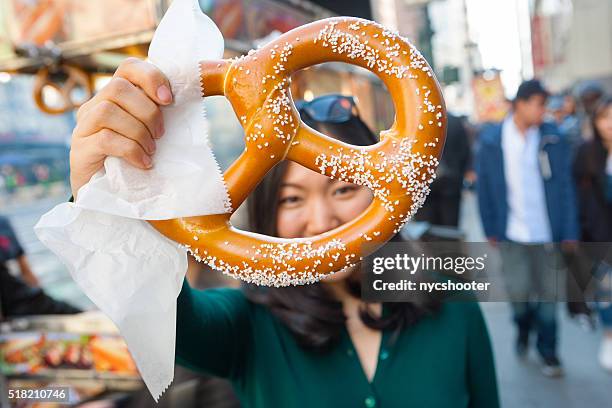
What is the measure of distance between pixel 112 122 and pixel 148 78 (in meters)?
0.08

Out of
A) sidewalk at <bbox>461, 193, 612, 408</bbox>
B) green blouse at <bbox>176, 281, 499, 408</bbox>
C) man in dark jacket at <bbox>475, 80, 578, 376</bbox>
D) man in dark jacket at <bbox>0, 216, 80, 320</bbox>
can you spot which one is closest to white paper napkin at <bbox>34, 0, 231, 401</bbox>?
green blouse at <bbox>176, 281, 499, 408</bbox>

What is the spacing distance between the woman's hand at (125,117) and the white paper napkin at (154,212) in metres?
0.02

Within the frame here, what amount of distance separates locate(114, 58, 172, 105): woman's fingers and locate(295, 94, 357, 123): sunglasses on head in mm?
432

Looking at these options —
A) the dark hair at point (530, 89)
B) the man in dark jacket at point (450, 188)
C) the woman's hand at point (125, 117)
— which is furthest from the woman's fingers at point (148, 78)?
the man in dark jacket at point (450, 188)

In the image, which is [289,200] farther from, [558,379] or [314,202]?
[558,379]

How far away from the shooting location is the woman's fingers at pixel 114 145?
2.34 ft

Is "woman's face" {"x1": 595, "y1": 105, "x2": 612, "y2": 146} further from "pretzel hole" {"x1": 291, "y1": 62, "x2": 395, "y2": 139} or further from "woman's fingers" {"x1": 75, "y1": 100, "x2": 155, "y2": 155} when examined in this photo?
"woman's fingers" {"x1": 75, "y1": 100, "x2": 155, "y2": 155}

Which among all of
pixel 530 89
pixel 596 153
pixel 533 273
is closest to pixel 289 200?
pixel 533 273

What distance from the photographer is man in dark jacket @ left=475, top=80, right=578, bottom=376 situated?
251cm

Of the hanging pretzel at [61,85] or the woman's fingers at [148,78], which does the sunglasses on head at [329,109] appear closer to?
the woman's fingers at [148,78]

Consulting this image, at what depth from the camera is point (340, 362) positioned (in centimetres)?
113

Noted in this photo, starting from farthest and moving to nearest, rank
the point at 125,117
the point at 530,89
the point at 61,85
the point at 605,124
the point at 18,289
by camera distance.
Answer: the point at 605,124 < the point at 61,85 < the point at 530,89 < the point at 18,289 < the point at 125,117

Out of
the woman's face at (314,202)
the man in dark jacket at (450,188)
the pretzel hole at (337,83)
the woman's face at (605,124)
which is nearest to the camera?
the woman's face at (314,202)

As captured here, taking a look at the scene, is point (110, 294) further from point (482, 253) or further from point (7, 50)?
point (7, 50)
